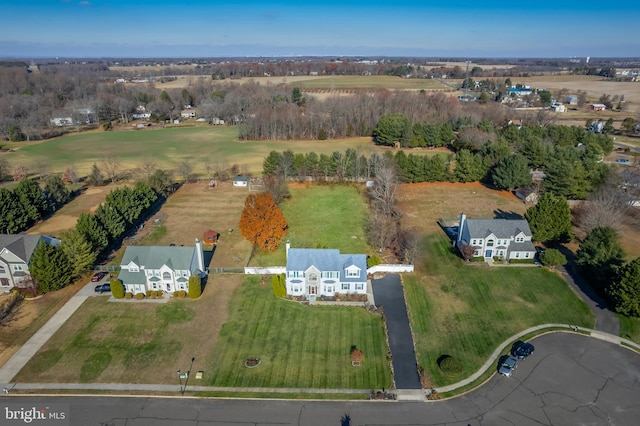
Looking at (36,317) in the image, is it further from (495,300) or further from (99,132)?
(99,132)

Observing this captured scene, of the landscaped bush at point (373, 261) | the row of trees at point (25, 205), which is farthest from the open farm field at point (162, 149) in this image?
the landscaped bush at point (373, 261)

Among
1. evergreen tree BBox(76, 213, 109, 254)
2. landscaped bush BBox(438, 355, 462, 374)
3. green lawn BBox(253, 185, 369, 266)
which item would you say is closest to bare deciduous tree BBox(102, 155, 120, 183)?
evergreen tree BBox(76, 213, 109, 254)

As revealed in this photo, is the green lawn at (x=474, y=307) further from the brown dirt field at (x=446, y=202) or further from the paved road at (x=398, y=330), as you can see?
the brown dirt field at (x=446, y=202)

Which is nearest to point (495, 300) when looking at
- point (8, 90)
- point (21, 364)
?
point (21, 364)

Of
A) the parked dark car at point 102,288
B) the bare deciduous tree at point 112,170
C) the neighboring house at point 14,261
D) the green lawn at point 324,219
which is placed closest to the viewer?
the neighboring house at point 14,261

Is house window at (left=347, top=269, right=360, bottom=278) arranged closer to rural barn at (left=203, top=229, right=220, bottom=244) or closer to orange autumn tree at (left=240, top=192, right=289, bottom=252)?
orange autumn tree at (left=240, top=192, right=289, bottom=252)

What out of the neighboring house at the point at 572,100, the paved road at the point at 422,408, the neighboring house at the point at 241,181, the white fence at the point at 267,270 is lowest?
the paved road at the point at 422,408

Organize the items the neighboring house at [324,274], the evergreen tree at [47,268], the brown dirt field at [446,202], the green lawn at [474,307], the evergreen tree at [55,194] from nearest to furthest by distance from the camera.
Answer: the green lawn at [474,307] < the neighboring house at [324,274] < the evergreen tree at [47,268] < the brown dirt field at [446,202] < the evergreen tree at [55,194]
